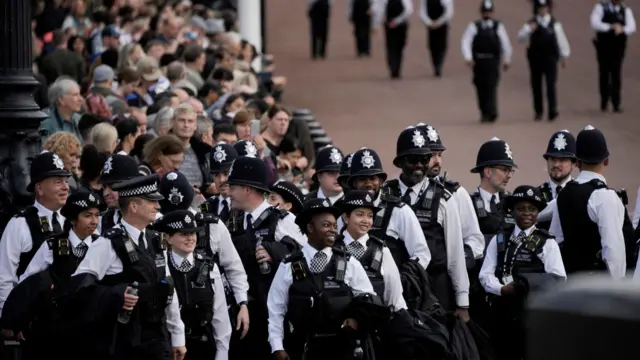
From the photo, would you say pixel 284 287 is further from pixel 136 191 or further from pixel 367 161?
pixel 367 161

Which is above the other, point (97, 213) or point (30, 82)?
point (30, 82)

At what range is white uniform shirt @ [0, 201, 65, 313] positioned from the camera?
30.1 feet

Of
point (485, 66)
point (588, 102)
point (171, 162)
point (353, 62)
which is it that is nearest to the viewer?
point (171, 162)

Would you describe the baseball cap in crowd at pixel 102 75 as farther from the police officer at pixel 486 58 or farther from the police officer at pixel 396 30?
the police officer at pixel 396 30

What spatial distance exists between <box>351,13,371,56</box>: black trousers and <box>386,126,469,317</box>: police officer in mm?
23648

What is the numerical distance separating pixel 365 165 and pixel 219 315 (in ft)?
6.08

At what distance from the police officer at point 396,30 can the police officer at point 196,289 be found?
2175 cm

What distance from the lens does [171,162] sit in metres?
11.6

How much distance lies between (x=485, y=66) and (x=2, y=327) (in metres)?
17.4

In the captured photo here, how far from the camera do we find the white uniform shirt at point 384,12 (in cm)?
3086

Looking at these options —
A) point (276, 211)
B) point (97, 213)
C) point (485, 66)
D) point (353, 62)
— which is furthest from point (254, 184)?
point (353, 62)

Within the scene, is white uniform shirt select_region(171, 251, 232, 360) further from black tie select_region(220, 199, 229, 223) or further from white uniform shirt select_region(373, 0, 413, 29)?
white uniform shirt select_region(373, 0, 413, 29)

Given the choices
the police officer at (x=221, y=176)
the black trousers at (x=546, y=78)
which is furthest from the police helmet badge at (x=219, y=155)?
the black trousers at (x=546, y=78)

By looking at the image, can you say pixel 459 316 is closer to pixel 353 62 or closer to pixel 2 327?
pixel 2 327
